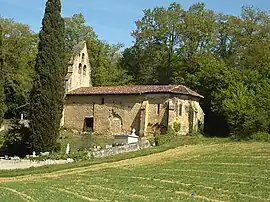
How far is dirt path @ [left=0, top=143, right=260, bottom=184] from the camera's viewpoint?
30.6 metres

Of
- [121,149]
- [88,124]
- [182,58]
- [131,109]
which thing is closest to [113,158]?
[121,149]

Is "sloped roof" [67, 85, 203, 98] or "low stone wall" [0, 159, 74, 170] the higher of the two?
"sloped roof" [67, 85, 203, 98]

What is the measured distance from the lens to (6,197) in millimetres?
17797

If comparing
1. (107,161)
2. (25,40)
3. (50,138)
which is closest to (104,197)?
(107,161)

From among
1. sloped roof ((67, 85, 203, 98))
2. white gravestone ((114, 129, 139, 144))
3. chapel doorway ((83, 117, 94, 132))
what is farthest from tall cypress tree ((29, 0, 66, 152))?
chapel doorway ((83, 117, 94, 132))

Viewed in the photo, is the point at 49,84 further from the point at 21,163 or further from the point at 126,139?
the point at 126,139

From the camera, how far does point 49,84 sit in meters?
40.3

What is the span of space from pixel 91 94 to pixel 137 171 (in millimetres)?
29549

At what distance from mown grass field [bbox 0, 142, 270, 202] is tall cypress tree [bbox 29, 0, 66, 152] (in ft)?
22.2

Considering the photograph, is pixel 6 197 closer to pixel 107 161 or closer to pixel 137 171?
pixel 137 171

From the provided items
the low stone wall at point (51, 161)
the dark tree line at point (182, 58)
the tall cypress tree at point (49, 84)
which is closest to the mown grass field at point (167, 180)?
the low stone wall at point (51, 161)

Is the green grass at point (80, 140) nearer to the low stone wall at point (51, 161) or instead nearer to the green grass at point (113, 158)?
the low stone wall at point (51, 161)

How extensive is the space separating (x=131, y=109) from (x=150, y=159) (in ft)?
67.3

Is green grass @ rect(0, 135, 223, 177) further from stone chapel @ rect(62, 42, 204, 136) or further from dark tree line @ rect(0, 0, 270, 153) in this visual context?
stone chapel @ rect(62, 42, 204, 136)
